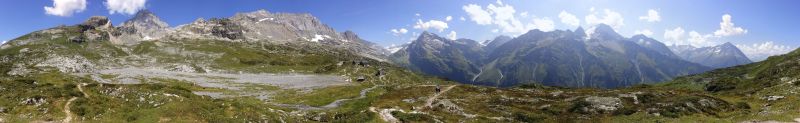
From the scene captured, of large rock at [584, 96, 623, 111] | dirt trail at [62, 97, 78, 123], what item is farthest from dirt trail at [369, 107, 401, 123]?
dirt trail at [62, 97, 78, 123]

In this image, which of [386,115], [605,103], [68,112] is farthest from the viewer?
[605,103]

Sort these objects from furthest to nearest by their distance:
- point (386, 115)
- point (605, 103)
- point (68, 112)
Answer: point (605, 103) < point (386, 115) < point (68, 112)

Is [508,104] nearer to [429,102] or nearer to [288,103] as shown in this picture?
[429,102]

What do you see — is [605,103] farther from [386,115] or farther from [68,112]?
[68,112]

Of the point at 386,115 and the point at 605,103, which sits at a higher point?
the point at 605,103

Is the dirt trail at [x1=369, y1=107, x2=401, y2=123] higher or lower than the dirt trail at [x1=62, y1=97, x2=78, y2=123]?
above

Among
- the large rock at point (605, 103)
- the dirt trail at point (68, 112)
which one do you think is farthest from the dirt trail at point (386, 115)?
the dirt trail at point (68, 112)

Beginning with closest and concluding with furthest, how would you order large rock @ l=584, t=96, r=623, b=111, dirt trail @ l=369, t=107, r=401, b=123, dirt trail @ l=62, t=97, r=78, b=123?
dirt trail @ l=62, t=97, r=78, b=123, dirt trail @ l=369, t=107, r=401, b=123, large rock @ l=584, t=96, r=623, b=111

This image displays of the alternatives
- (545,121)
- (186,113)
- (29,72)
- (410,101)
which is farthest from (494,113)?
(29,72)

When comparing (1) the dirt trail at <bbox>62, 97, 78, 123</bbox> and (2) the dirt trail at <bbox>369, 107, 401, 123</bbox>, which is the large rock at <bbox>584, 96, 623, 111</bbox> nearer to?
(2) the dirt trail at <bbox>369, 107, 401, 123</bbox>

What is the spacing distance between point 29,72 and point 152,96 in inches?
6782

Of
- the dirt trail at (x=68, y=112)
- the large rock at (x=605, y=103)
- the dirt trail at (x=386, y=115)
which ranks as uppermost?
the large rock at (x=605, y=103)

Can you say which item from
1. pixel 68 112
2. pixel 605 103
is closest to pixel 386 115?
pixel 605 103

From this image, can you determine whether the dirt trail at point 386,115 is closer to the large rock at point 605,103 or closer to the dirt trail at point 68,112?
the large rock at point 605,103
